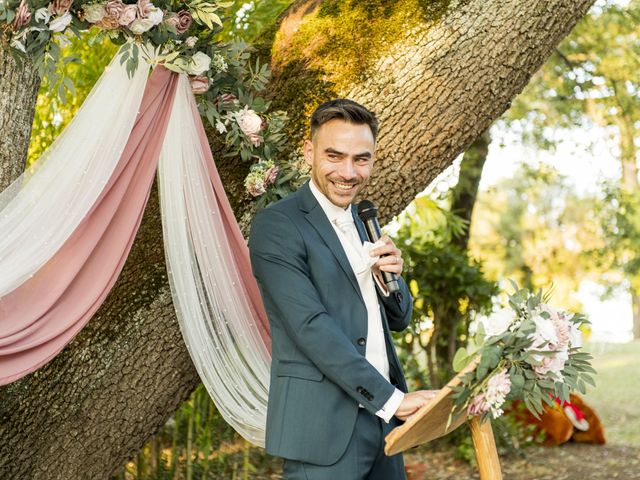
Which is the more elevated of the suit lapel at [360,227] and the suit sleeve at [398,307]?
the suit lapel at [360,227]

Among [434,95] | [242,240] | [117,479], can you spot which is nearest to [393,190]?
[434,95]

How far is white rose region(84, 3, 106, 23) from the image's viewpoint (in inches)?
121

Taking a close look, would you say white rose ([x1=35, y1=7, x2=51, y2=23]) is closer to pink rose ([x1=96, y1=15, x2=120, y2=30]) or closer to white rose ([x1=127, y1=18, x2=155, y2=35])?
pink rose ([x1=96, y1=15, x2=120, y2=30])

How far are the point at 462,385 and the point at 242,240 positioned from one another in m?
1.46

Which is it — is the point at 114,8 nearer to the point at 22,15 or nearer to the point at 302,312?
the point at 22,15

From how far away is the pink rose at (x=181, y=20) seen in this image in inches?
126

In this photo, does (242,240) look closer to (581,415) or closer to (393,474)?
(393,474)

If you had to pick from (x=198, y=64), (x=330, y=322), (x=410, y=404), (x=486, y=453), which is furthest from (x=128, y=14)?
(x=486, y=453)

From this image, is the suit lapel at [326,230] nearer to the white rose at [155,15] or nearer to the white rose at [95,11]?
the white rose at [155,15]

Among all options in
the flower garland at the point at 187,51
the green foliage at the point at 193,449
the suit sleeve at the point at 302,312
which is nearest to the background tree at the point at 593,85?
the green foliage at the point at 193,449

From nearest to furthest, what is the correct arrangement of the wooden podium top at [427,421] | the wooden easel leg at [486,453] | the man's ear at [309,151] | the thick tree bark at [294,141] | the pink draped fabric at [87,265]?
1. the wooden podium top at [427,421]
2. the wooden easel leg at [486,453]
3. the man's ear at [309,151]
4. the pink draped fabric at [87,265]
5. the thick tree bark at [294,141]

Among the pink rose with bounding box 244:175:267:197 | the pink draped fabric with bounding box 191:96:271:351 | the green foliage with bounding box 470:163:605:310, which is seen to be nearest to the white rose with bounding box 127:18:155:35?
the pink draped fabric with bounding box 191:96:271:351

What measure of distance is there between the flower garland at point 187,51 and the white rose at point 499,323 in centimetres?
146

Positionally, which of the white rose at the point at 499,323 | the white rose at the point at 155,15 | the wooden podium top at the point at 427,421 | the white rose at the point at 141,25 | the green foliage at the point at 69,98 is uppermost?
the green foliage at the point at 69,98
